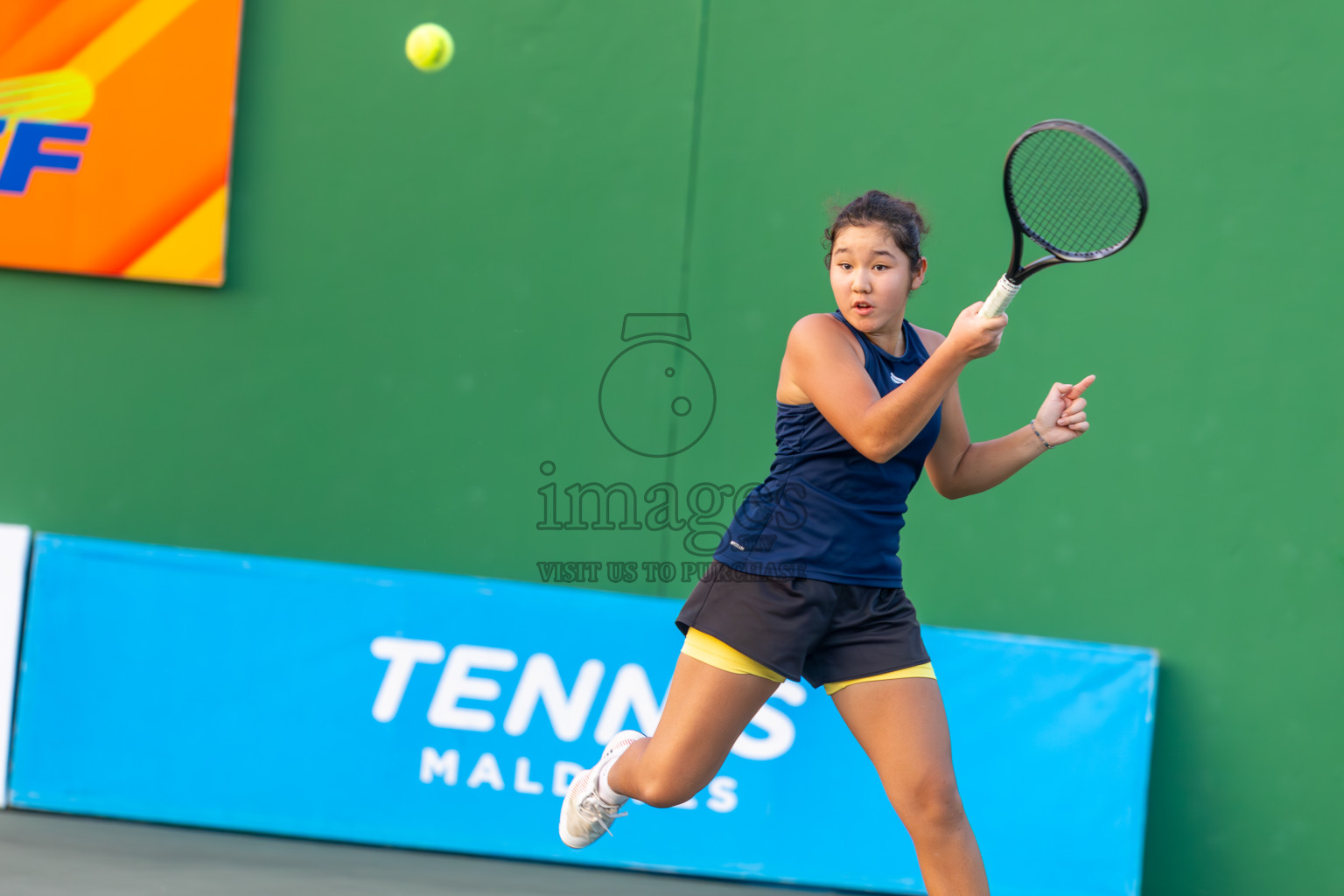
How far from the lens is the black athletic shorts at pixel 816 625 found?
221cm

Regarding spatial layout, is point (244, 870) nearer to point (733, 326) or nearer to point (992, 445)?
point (733, 326)

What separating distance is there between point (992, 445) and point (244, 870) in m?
2.16

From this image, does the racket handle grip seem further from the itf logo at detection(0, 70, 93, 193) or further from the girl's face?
the itf logo at detection(0, 70, 93, 193)

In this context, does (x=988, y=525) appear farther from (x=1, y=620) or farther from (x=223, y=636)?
(x=1, y=620)

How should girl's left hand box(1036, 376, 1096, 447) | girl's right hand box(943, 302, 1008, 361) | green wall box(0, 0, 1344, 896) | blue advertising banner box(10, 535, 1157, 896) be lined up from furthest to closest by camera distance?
green wall box(0, 0, 1344, 896)
blue advertising banner box(10, 535, 1157, 896)
girl's left hand box(1036, 376, 1096, 447)
girl's right hand box(943, 302, 1008, 361)

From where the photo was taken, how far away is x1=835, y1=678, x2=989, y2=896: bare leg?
2137 millimetres

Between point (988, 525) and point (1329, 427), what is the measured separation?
1036mm

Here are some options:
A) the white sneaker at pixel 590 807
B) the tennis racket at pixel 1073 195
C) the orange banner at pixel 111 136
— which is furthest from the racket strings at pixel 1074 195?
the orange banner at pixel 111 136

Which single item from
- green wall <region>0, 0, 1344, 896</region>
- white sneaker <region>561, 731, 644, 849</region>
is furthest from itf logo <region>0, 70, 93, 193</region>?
white sneaker <region>561, 731, 644, 849</region>

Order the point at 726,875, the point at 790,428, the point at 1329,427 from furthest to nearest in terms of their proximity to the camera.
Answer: the point at 1329,427 → the point at 726,875 → the point at 790,428

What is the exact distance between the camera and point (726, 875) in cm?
340

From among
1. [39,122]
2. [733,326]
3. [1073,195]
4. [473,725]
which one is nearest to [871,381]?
[1073,195]

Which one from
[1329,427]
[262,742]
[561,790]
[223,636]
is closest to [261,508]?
[223,636]

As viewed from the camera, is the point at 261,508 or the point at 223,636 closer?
the point at 223,636
